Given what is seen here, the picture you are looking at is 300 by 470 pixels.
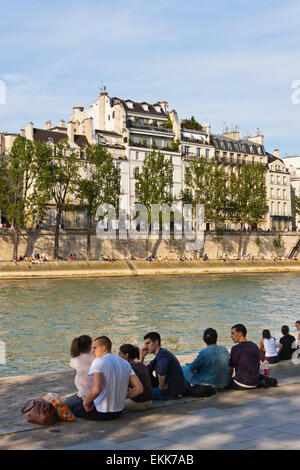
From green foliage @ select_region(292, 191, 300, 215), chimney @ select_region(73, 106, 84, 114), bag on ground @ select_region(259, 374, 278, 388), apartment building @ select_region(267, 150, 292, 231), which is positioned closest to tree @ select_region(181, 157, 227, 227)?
chimney @ select_region(73, 106, 84, 114)

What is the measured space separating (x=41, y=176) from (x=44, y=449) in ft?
190

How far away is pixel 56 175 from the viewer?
6581 centimetres

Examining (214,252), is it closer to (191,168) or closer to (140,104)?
(191,168)

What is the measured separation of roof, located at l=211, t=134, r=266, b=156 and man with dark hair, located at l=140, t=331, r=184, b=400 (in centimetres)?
8768

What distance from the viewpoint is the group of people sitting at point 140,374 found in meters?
8.41

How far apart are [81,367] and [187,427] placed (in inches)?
79.2

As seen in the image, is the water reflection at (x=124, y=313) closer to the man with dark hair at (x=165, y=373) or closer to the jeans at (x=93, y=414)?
the man with dark hair at (x=165, y=373)

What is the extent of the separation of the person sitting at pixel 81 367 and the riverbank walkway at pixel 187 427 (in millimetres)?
558

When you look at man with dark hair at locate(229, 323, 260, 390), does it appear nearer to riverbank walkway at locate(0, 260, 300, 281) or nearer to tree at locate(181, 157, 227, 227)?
riverbank walkway at locate(0, 260, 300, 281)

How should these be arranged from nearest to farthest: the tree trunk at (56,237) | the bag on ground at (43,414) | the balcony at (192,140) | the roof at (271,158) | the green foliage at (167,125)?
1. the bag on ground at (43,414)
2. the tree trunk at (56,237)
3. the green foliage at (167,125)
4. the balcony at (192,140)
5. the roof at (271,158)

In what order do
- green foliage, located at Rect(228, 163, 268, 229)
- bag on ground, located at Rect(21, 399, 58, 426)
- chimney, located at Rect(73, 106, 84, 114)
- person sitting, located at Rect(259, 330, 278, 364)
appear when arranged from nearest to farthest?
bag on ground, located at Rect(21, 399, 58, 426) < person sitting, located at Rect(259, 330, 278, 364) < green foliage, located at Rect(228, 163, 268, 229) < chimney, located at Rect(73, 106, 84, 114)

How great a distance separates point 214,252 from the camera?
84562 millimetres

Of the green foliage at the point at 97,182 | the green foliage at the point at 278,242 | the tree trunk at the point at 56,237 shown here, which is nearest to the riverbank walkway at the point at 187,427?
the tree trunk at the point at 56,237

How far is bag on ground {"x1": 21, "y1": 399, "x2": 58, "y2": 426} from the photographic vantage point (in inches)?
325
